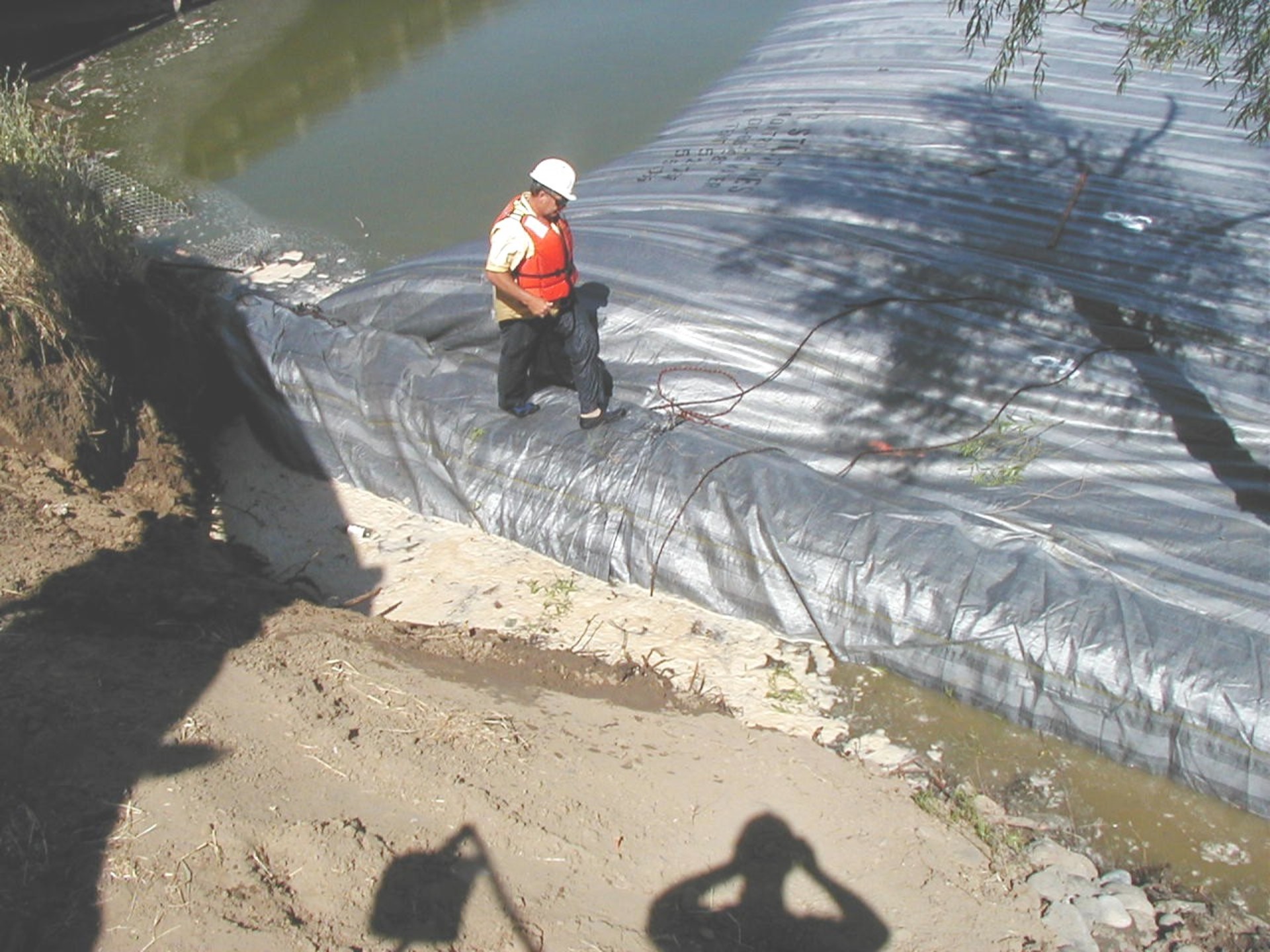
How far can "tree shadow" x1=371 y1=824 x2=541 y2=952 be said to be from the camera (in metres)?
2.88

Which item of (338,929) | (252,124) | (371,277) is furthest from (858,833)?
(252,124)

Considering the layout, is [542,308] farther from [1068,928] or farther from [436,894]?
[1068,928]

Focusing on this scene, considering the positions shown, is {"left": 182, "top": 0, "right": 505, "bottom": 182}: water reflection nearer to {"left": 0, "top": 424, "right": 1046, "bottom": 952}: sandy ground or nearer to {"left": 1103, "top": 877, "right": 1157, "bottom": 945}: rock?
{"left": 0, "top": 424, "right": 1046, "bottom": 952}: sandy ground

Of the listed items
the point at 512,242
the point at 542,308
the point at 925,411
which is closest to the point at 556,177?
the point at 512,242

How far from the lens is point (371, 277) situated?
5801 millimetres

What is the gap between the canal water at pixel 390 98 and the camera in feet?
28.7

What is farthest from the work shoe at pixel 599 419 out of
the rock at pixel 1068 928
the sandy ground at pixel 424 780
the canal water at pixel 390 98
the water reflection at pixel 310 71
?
the water reflection at pixel 310 71

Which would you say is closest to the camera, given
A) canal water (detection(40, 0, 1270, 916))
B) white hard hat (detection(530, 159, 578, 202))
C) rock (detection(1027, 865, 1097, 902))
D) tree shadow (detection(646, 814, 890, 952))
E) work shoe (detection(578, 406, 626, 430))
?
tree shadow (detection(646, 814, 890, 952))

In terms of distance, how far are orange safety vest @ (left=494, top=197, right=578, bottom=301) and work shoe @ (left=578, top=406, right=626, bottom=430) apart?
1.85 feet

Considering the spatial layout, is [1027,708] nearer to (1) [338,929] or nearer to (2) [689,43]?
(1) [338,929]

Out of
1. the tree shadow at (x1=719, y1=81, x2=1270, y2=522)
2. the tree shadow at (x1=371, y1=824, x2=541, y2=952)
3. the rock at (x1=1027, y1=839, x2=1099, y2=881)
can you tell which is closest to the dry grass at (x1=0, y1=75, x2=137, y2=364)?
the tree shadow at (x1=719, y1=81, x2=1270, y2=522)

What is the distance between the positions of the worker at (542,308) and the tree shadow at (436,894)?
85.9 inches

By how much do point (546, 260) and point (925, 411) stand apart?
177 centimetres

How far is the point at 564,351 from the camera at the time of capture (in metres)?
5.03
